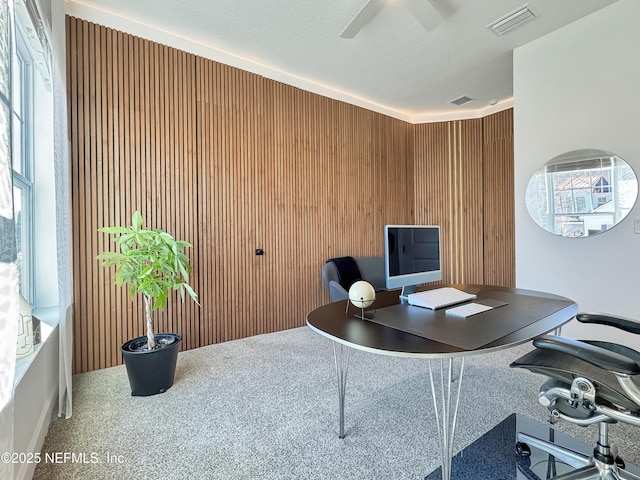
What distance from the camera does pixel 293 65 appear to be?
371cm

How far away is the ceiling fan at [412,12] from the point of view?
2357 millimetres

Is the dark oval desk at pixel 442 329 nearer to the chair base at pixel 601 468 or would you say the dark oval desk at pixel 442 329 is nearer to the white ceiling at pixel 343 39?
the chair base at pixel 601 468

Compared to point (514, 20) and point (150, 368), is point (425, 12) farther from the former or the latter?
point (150, 368)

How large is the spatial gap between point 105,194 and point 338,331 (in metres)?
2.69

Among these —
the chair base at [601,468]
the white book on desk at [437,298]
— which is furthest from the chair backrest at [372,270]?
the chair base at [601,468]

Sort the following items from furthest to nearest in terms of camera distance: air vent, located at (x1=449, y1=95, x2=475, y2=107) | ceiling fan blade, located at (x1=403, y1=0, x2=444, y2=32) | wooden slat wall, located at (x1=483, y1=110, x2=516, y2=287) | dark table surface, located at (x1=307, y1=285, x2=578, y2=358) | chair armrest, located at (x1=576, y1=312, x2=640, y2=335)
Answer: wooden slat wall, located at (x1=483, y1=110, x2=516, y2=287)
air vent, located at (x1=449, y1=95, x2=475, y2=107)
ceiling fan blade, located at (x1=403, y1=0, x2=444, y2=32)
chair armrest, located at (x1=576, y1=312, x2=640, y2=335)
dark table surface, located at (x1=307, y1=285, x2=578, y2=358)

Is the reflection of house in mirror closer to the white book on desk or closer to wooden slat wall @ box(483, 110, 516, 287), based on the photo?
the white book on desk

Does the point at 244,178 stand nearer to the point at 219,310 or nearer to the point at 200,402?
the point at 219,310

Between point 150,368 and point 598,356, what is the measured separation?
2.67 metres

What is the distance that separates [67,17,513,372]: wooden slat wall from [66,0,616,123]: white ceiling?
0.58 ft

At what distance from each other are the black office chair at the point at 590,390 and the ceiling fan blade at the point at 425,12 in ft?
8.35

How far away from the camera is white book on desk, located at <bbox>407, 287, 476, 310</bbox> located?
1811 mm

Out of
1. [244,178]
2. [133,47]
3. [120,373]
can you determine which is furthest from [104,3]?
[120,373]

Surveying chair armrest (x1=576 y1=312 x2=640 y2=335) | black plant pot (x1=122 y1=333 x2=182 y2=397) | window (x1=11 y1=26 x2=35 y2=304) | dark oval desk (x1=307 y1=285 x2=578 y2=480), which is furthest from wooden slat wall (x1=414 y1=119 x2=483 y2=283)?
window (x1=11 y1=26 x2=35 y2=304)
